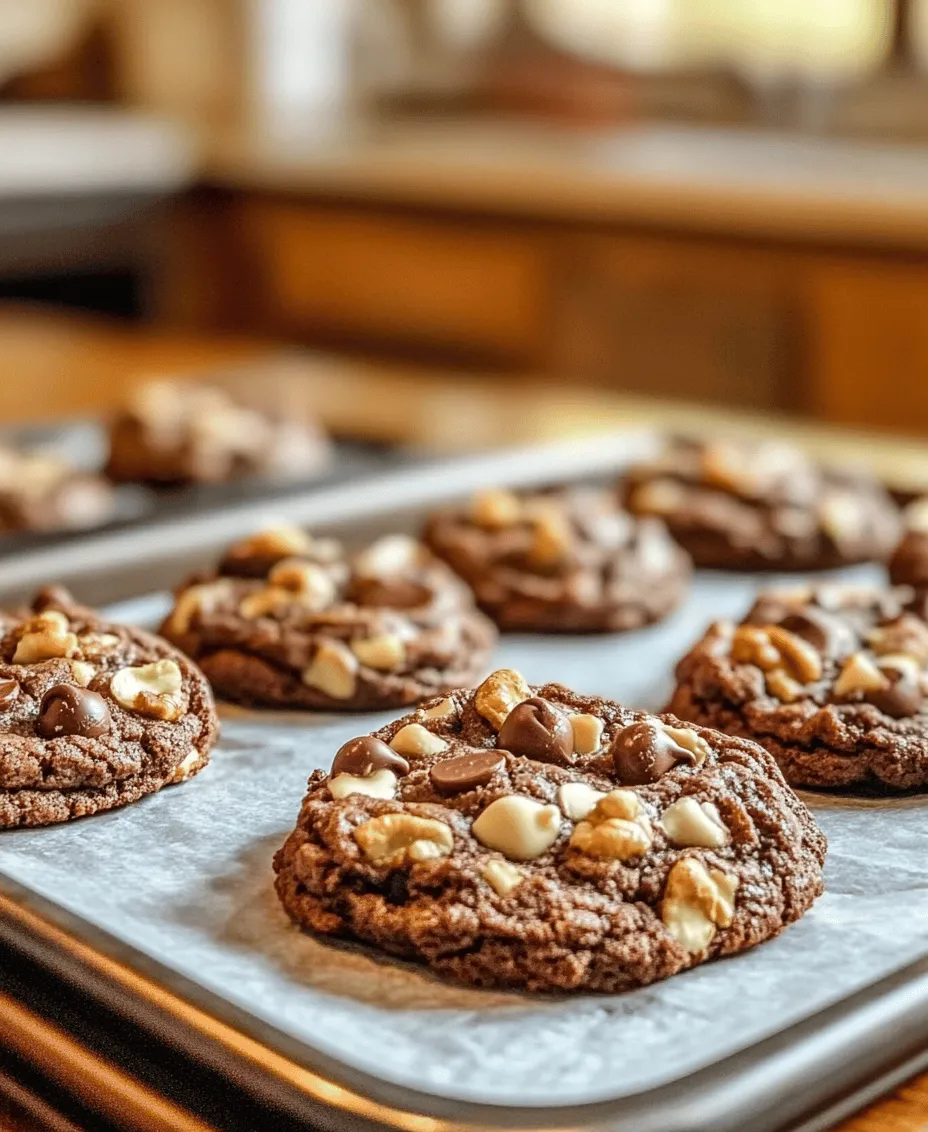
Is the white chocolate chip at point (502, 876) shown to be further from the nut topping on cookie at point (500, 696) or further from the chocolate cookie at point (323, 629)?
the chocolate cookie at point (323, 629)

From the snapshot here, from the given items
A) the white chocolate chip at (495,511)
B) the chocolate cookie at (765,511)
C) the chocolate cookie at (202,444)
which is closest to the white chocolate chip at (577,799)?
the white chocolate chip at (495,511)

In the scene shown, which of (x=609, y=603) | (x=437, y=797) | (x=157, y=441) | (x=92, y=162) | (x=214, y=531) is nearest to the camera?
(x=437, y=797)

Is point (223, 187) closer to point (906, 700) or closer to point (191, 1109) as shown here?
point (906, 700)

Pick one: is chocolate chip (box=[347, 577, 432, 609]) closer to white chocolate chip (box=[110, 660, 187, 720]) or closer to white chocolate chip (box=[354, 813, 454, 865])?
white chocolate chip (box=[110, 660, 187, 720])

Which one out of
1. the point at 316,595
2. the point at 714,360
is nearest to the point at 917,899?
the point at 316,595

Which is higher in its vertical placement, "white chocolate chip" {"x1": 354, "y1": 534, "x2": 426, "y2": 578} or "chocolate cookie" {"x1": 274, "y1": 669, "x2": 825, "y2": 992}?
"chocolate cookie" {"x1": 274, "y1": 669, "x2": 825, "y2": 992}

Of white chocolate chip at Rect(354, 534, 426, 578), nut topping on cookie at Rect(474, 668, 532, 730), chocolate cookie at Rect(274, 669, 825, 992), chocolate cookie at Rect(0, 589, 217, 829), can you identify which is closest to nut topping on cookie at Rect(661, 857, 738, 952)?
chocolate cookie at Rect(274, 669, 825, 992)
